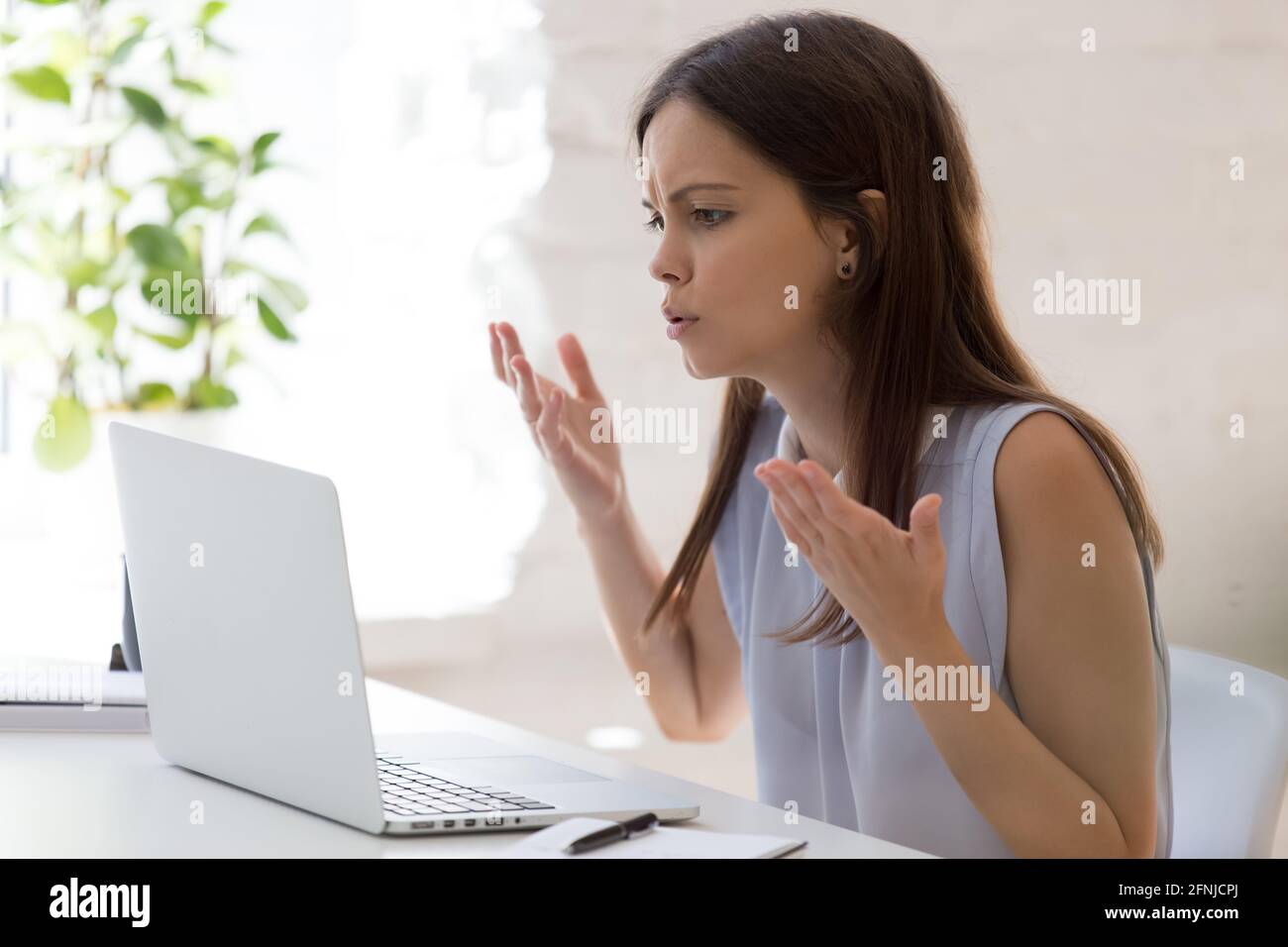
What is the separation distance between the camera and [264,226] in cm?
167

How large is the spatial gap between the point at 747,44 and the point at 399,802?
0.57m

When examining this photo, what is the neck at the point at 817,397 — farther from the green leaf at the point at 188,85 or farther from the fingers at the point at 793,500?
the green leaf at the point at 188,85

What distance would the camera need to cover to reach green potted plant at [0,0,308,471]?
63.6 inches

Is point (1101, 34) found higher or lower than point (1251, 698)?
higher

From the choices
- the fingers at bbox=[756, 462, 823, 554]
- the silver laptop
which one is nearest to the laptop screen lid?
the silver laptop

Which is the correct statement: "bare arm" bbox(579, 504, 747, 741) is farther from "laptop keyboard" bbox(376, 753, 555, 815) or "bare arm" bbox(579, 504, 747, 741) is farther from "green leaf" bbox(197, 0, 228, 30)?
"green leaf" bbox(197, 0, 228, 30)

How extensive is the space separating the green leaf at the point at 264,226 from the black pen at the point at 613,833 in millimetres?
1153

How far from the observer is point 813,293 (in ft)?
3.24

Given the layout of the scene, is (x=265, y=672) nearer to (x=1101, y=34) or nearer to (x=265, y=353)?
(x=265, y=353)

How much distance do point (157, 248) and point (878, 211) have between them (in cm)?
95

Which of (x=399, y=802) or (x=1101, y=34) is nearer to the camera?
(x=399, y=802)

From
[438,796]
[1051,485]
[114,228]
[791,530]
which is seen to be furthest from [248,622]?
[114,228]

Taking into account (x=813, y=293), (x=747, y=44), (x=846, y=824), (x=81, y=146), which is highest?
(x=81, y=146)
